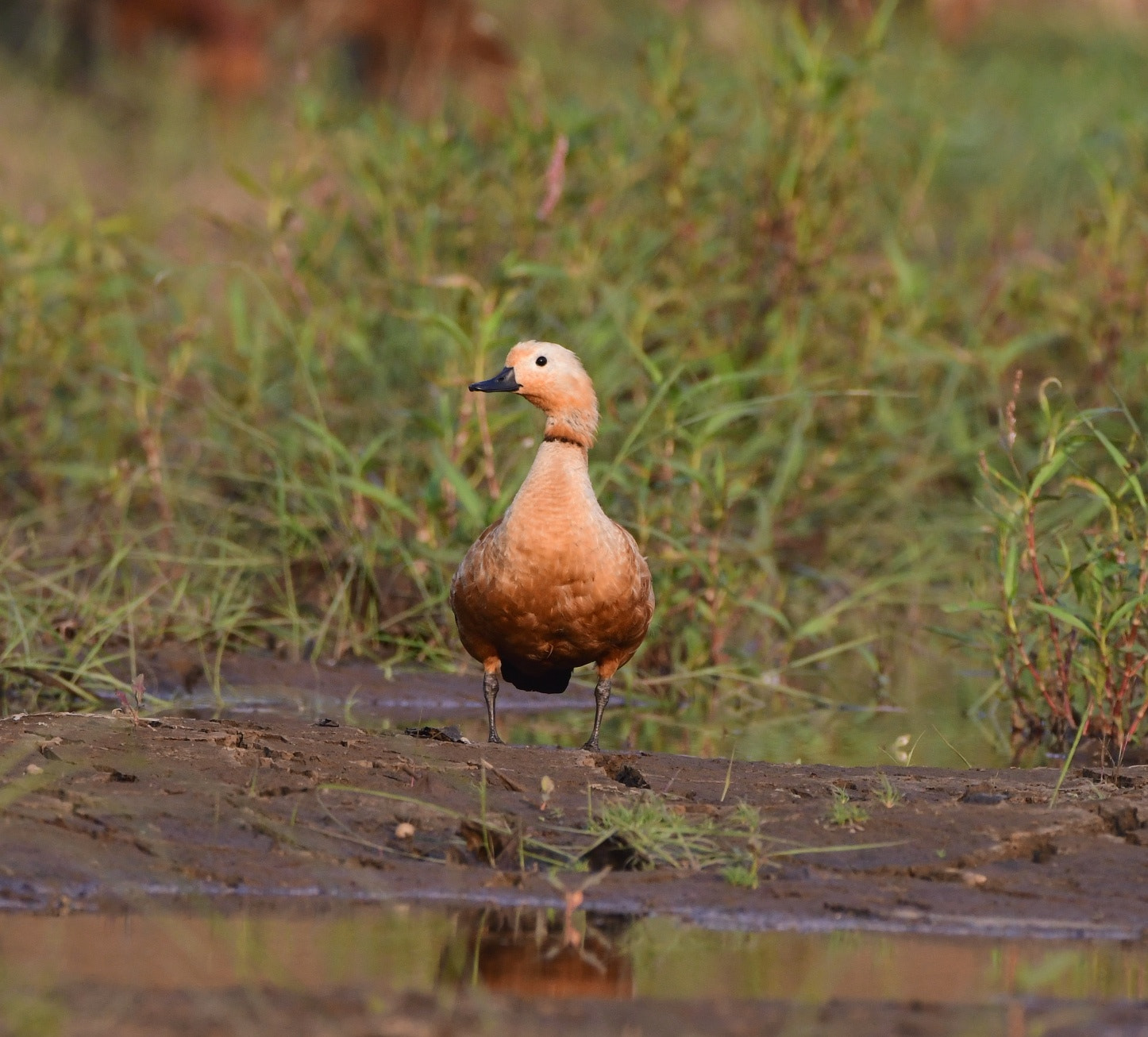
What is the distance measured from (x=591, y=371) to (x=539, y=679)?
2.07m

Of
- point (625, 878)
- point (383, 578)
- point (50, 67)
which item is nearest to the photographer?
point (625, 878)

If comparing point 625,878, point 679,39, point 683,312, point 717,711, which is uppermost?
point 679,39

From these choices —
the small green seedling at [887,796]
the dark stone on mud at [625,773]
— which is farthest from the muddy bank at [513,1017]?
the dark stone on mud at [625,773]

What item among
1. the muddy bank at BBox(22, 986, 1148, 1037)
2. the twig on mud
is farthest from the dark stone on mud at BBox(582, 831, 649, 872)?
the muddy bank at BBox(22, 986, 1148, 1037)

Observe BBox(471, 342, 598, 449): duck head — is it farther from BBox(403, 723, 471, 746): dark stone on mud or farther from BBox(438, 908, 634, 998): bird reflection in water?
BBox(438, 908, 634, 998): bird reflection in water

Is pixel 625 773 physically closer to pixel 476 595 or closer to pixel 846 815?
pixel 846 815

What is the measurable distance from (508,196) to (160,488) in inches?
75.3

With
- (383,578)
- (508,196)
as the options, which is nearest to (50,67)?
(508,196)

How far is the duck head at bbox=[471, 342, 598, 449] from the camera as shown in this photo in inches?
218

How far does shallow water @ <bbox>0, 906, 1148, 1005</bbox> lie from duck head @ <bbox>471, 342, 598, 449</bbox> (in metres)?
1.93

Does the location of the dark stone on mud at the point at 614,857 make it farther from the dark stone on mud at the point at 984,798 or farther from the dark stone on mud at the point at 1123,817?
the dark stone on mud at the point at 1123,817

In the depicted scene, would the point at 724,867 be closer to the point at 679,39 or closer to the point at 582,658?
the point at 582,658

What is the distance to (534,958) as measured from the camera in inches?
143

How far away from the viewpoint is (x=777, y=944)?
3.76 metres
